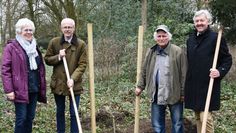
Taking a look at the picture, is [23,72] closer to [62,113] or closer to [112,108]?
[62,113]

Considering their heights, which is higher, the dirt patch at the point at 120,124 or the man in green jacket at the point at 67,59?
the man in green jacket at the point at 67,59

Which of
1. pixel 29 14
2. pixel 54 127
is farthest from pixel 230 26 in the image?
pixel 29 14

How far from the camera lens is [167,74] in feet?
17.7

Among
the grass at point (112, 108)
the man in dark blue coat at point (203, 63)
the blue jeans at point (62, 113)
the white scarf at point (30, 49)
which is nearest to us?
the man in dark blue coat at point (203, 63)

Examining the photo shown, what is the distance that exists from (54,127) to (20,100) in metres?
2.06

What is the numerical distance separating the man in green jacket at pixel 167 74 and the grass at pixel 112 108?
1.94 m

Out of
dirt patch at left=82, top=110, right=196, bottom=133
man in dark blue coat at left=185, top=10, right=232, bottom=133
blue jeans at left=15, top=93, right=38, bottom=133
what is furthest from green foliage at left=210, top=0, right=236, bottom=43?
blue jeans at left=15, top=93, right=38, bottom=133

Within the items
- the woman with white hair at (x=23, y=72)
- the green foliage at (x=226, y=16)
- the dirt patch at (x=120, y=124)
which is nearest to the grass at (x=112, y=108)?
the dirt patch at (x=120, y=124)

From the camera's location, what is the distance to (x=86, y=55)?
5969 mm

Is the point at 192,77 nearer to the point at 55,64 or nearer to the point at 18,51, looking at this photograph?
the point at 55,64

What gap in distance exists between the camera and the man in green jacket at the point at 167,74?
5.38 metres

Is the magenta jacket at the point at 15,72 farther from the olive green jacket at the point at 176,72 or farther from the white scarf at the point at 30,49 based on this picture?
the olive green jacket at the point at 176,72

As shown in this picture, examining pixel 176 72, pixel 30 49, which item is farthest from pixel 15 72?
pixel 176 72

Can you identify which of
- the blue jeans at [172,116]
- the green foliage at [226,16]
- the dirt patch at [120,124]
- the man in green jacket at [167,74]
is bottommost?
the dirt patch at [120,124]
